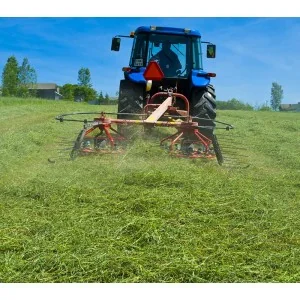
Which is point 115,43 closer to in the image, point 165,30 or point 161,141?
point 165,30

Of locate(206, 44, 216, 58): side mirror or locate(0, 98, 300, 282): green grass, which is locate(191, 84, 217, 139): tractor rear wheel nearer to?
locate(206, 44, 216, 58): side mirror

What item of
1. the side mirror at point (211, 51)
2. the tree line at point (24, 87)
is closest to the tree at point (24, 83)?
the tree line at point (24, 87)

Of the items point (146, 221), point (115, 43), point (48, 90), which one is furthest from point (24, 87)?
point (146, 221)

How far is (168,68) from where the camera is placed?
845cm

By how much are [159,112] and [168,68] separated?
1582 millimetres

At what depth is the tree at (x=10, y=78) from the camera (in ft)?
54.6

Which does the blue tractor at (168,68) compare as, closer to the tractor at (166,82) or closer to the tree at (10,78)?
the tractor at (166,82)

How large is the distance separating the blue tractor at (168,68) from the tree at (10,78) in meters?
7.10

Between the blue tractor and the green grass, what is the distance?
1961 mm

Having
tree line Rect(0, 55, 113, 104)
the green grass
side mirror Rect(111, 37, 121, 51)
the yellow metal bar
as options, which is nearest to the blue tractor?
side mirror Rect(111, 37, 121, 51)

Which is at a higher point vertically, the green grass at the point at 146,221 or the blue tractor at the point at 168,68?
the blue tractor at the point at 168,68

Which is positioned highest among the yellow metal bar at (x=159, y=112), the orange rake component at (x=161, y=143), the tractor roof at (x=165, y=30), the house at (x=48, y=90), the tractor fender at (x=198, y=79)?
the tractor roof at (x=165, y=30)

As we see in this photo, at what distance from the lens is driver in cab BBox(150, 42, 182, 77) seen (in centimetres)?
845

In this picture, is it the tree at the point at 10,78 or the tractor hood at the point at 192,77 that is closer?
the tractor hood at the point at 192,77
